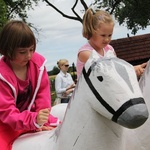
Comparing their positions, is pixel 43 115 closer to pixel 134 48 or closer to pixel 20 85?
pixel 20 85

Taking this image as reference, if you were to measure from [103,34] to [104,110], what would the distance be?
680 mm

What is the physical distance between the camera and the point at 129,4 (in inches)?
619

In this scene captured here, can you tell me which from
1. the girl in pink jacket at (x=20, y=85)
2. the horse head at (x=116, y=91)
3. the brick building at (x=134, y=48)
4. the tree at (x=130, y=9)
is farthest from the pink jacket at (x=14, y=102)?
the tree at (x=130, y=9)

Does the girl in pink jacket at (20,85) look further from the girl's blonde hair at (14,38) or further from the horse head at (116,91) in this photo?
the horse head at (116,91)

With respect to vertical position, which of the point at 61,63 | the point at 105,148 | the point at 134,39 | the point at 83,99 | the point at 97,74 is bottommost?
the point at 134,39

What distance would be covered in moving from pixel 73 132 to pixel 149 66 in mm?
508

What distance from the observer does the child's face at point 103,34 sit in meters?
2.10

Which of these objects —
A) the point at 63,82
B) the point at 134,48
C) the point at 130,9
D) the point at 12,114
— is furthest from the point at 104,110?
the point at 130,9

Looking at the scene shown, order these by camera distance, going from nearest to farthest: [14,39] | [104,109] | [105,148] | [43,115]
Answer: [104,109] < [105,148] < [43,115] < [14,39]

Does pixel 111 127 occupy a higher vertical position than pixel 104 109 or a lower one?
lower

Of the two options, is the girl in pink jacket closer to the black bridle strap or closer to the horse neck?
the horse neck

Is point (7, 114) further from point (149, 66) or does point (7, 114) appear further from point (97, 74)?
point (149, 66)

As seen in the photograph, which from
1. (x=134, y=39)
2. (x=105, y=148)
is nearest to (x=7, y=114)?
(x=105, y=148)

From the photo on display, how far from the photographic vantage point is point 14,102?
2.00 m
